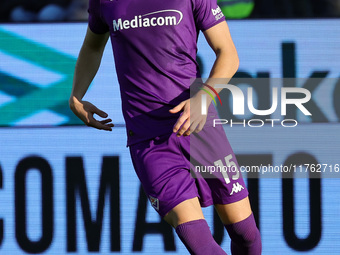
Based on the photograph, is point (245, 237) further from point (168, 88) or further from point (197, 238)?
point (168, 88)

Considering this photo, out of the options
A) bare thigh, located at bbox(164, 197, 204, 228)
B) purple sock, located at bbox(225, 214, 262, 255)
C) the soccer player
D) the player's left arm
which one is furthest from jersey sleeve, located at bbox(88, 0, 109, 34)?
purple sock, located at bbox(225, 214, 262, 255)

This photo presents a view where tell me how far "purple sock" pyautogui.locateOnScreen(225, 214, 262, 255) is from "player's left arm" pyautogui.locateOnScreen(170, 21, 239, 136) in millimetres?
647

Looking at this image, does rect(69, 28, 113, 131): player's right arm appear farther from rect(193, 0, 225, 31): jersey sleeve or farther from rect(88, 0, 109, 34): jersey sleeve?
rect(193, 0, 225, 31): jersey sleeve

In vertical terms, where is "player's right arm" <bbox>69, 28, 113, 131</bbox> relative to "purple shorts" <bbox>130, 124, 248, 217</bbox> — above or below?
above

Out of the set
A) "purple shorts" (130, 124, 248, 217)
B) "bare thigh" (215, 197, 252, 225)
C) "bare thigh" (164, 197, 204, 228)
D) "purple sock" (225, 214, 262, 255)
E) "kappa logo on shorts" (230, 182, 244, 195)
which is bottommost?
"purple sock" (225, 214, 262, 255)

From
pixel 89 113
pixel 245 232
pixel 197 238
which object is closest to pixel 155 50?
pixel 89 113

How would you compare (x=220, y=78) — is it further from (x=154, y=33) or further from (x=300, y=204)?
(x=300, y=204)

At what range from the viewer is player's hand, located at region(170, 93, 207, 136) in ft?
8.47

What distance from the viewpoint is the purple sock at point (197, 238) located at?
2.73 meters

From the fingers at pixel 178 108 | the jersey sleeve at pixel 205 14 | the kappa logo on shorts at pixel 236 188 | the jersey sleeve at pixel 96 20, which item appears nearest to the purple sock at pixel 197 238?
the kappa logo on shorts at pixel 236 188

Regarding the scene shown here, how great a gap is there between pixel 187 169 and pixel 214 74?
1.34 ft

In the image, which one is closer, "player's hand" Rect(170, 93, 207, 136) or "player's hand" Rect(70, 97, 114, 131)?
"player's hand" Rect(170, 93, 207, 136)

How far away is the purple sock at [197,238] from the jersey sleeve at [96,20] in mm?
930

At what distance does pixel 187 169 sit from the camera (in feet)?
9.46
